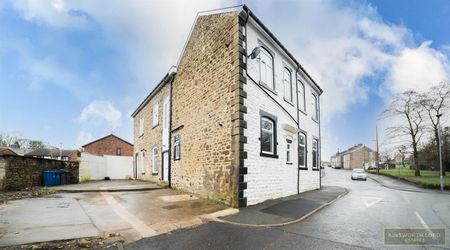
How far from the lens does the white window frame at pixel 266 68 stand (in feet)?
36.6

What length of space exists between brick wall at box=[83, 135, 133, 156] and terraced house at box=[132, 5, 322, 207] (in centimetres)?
3185

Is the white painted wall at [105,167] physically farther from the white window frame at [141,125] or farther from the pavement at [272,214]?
the pavement at [272,214]

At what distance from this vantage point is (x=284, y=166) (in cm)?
1215

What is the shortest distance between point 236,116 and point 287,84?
19.6 ft

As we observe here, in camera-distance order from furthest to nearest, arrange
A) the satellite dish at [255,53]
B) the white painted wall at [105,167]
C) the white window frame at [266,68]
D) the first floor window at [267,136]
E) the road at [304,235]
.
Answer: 1. the white painted wall at [105,167]
2. the white window frame at [266,68]
3. the first floor window at [267,136]
4. the satellite dish at [255,53]
5. the road at [304,235]

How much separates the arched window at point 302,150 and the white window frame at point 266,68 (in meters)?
4.46

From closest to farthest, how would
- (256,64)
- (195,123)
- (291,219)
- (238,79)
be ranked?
(291,219) < (238,79) < (256,64) < (195,123)

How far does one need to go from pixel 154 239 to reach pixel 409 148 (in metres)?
39.0

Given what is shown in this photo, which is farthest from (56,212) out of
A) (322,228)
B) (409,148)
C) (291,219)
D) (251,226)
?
(409,148)

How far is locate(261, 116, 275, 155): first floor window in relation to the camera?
34.9ft

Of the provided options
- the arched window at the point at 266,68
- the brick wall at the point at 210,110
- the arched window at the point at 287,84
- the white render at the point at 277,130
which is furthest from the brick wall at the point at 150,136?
the white render at the point at 277,130

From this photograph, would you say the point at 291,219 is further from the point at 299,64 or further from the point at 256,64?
the point at 299,64

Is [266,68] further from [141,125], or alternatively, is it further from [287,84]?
[141,125]

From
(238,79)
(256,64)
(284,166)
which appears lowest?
(284,166)
